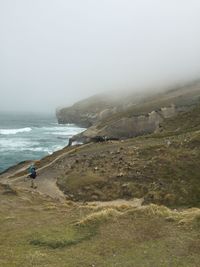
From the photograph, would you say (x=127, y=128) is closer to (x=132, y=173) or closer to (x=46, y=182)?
(x=132, y=173)

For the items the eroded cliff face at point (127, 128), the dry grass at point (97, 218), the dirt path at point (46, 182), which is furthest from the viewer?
the eroded cliff face at point (127, 128)

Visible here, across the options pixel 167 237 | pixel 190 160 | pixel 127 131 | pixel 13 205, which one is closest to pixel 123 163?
pixel 190 160

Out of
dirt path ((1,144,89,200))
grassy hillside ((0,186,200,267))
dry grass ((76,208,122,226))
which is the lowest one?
dirt path ((1,144,89,200))

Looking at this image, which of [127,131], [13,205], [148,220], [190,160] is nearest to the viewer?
[148,220]

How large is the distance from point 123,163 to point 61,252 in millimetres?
36977

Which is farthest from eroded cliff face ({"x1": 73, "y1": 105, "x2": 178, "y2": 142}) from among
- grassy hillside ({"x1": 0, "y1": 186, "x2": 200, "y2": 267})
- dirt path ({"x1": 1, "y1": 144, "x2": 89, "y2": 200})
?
grassy hillside ({"x1": 0, "y1": 186, "x2": 200, "y2": 267})

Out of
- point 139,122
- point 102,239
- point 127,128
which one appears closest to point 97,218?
point 102,239

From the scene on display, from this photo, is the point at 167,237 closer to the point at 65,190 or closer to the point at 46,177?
the point at 65,190

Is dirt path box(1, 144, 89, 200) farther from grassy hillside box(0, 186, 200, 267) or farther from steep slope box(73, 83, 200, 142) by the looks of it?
steep slope box(73, 83, 200, 142)

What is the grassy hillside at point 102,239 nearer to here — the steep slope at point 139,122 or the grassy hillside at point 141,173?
the grassy hillside at point 141,173

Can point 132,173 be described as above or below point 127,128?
below

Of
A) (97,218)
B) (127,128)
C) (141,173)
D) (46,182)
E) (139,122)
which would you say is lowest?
(46,182)

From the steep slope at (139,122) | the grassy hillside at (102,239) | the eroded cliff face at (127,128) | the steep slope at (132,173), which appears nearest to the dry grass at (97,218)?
the grassy hillside at (102,239)

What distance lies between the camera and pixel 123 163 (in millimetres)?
58594
